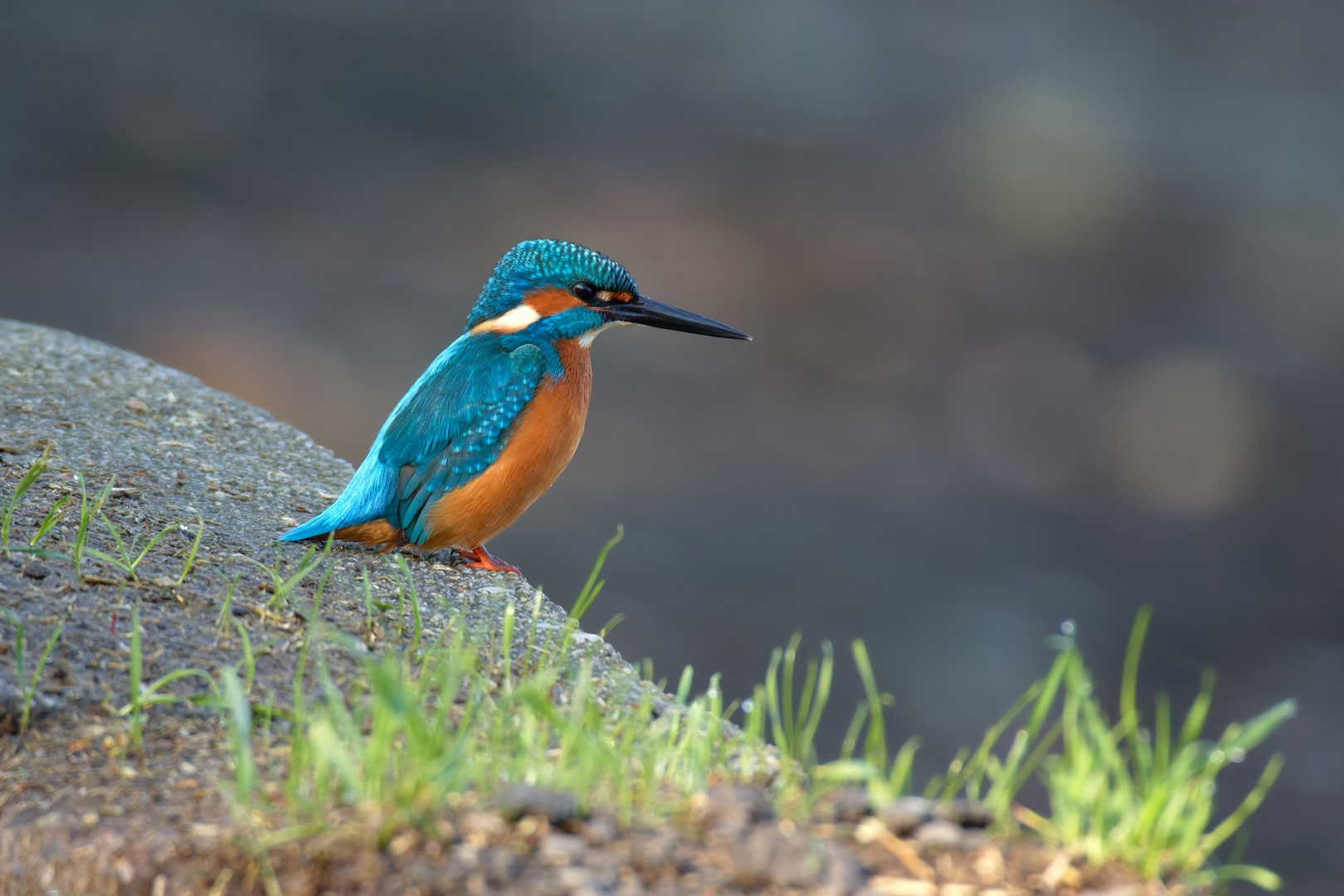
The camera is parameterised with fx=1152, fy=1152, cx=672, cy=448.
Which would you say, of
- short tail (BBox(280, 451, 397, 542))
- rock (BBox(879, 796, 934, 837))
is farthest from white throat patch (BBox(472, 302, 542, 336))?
rock (BBox(879, 796, 934, 837))

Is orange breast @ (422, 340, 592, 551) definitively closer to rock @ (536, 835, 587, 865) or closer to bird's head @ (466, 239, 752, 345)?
bird's head @ (466, 239, 752, 345)

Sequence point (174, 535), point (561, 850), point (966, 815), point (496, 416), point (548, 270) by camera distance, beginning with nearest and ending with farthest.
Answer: point (561, 850)
point (966, 815)
point (174, 535)
point (496, 416)
point (548, 270)

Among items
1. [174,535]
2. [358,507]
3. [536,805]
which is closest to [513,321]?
[358,507]

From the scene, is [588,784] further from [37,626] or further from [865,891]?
[37,626]

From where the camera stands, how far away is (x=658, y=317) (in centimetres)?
368

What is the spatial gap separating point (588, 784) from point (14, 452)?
2.84 meters

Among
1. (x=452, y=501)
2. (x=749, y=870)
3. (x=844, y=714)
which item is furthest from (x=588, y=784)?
(x=844, y=714)

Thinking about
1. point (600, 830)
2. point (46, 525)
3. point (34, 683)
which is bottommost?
point (34, 683)

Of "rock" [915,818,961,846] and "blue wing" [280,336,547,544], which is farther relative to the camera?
"blue wing" [280,336,547,544]

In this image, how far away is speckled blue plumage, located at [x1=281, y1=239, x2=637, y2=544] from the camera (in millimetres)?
3463

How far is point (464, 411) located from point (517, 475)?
251 millimetres

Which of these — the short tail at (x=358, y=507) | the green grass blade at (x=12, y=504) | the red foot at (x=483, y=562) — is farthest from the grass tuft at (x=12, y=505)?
the red foot at (x=483, y=562)

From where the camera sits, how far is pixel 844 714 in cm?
738

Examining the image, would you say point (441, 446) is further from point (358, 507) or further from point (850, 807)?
point (850, 807)
